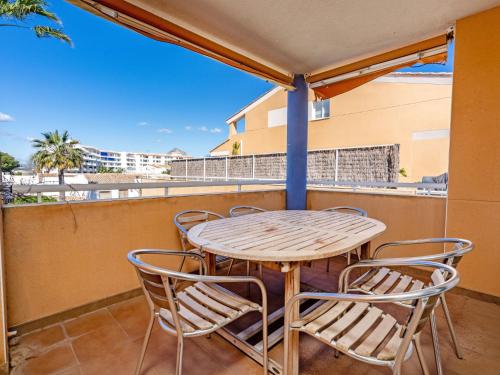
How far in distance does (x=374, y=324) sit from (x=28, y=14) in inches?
281

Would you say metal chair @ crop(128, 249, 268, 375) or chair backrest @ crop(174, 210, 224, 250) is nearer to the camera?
metal chair @ crop(128, 249, 268, 375)

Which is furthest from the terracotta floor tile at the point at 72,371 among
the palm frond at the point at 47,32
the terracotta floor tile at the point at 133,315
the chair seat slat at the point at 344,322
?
the palm frond at the point at 47,32

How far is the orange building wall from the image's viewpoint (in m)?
2.19

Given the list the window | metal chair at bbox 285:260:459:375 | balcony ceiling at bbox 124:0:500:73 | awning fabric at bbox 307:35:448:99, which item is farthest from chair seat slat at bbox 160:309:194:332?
the window

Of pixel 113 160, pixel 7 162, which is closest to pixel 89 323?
pixel 7 162

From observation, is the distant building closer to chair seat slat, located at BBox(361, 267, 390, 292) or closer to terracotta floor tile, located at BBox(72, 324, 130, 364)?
terracotta floor tile, located at BBox(72, 324, 130, 364)

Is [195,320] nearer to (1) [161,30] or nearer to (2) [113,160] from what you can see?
(1) [161,30]

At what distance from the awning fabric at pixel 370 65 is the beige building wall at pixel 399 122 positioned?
4.12 meters

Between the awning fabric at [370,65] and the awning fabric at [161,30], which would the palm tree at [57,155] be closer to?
the awning fabric at [161,30]

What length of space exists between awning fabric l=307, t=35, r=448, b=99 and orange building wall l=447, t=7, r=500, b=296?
1.02 ft

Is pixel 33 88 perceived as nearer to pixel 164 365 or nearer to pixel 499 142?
pixel 164 365

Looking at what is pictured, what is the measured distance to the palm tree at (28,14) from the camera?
4.25m

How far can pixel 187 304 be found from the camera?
4.46 feet

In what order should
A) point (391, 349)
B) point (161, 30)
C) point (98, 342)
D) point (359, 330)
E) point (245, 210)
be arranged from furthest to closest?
point (245, 210) < point (161, 30) < point (98, 342) < point (359, 330) < point (391, 349)
